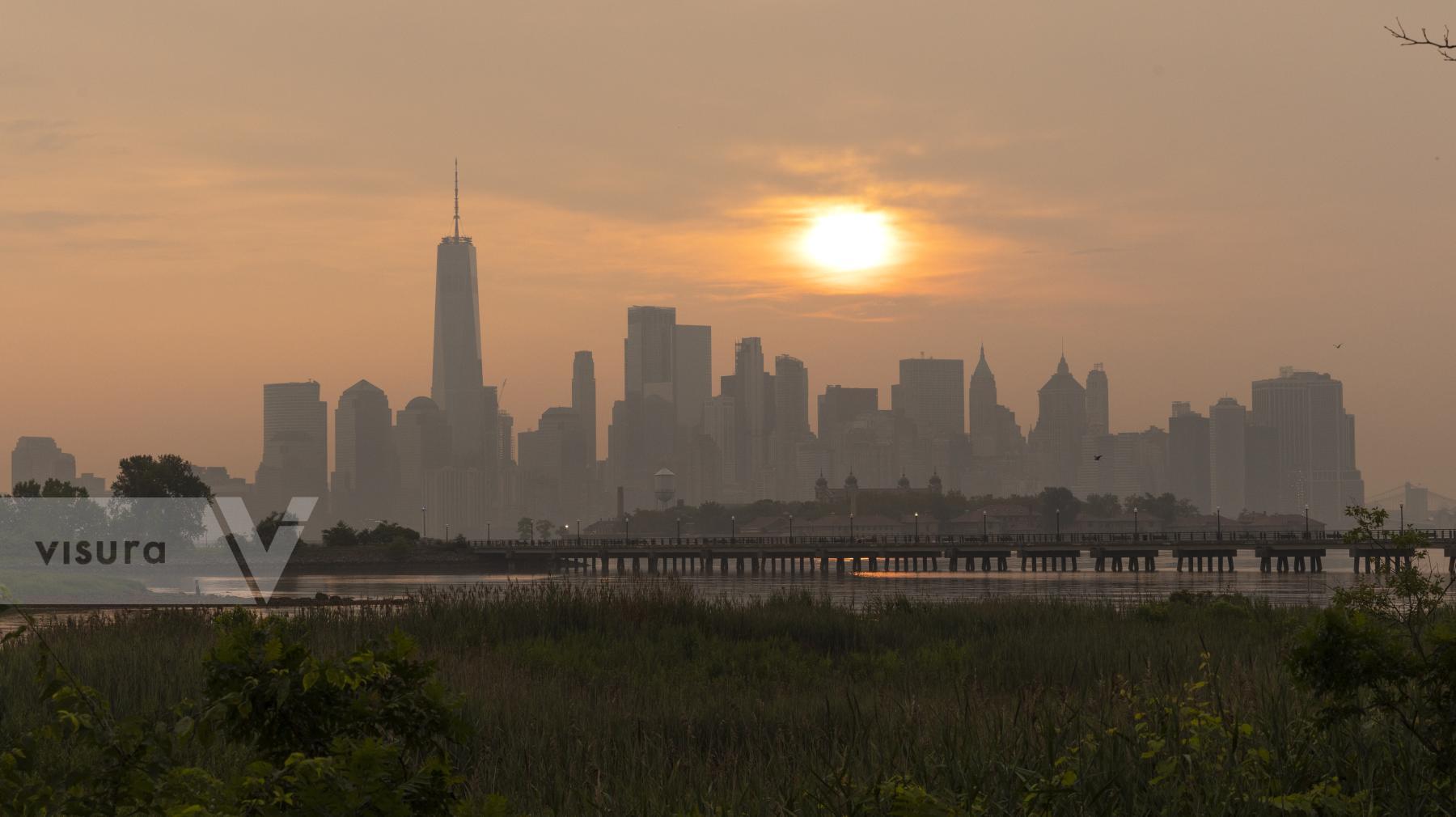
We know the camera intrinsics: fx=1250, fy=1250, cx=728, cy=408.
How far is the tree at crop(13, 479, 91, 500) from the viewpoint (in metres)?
135

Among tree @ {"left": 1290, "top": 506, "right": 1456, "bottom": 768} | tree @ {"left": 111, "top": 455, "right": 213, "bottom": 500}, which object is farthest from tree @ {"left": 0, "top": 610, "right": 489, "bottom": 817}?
tree @ {"left": 111, "top": 455, "right": 213, "bottom": 500}

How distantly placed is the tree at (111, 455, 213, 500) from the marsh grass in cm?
13258

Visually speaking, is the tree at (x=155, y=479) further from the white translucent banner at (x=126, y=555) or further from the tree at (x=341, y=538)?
the tree at (x=341, y=538)

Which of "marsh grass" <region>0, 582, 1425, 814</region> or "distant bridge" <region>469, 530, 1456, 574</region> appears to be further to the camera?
"distant bridge" <region>469, 530, 1456, 574</region>

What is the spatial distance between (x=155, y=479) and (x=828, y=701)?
159 m

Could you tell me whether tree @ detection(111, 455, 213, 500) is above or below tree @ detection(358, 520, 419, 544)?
above

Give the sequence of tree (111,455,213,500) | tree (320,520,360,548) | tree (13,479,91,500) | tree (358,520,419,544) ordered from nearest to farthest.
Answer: tree (13,479,91,500) < tree (111,455,213,500) < tree (320,520,360,548) < tree (358,520,419,544)

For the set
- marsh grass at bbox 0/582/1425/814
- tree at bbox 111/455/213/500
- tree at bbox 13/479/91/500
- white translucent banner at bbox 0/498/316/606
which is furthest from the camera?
tree at bbox 111/455/213/500

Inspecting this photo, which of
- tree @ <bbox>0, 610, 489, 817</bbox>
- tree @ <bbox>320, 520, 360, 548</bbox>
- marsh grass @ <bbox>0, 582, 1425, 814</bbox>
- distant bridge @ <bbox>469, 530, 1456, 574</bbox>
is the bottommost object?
distant bridge @ <bbox>469, 530, 1456, 574</bbox>

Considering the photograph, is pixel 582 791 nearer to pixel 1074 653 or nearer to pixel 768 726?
pixel 768 726

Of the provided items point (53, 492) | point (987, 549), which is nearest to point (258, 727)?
point (53, 492)

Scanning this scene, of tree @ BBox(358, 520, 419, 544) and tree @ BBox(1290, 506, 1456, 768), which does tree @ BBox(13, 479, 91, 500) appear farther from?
tree @ BBox(1290, 506, 1456, 768)

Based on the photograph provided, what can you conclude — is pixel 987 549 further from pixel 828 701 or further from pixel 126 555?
pixel 828 701

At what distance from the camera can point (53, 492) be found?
13888 cm
